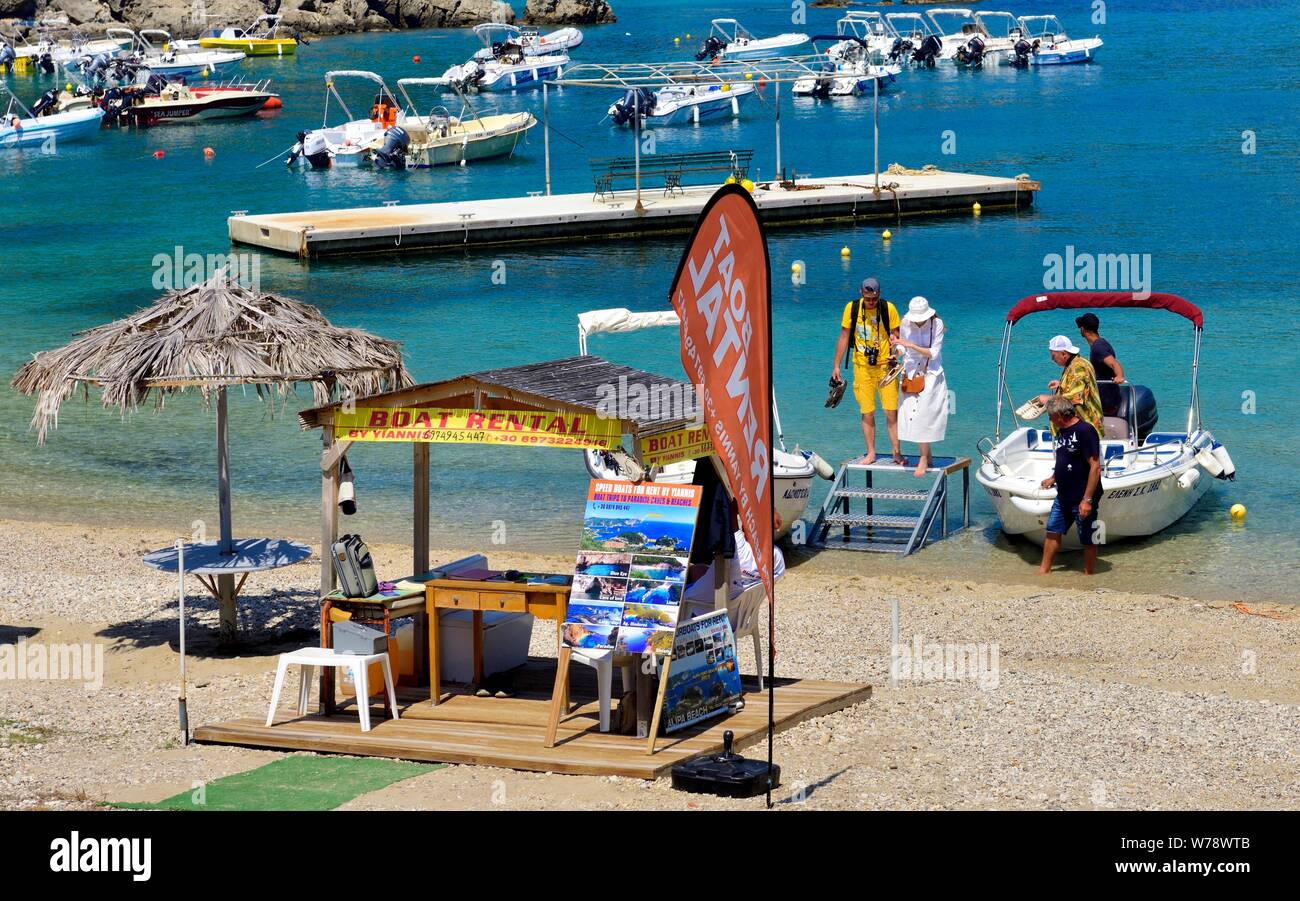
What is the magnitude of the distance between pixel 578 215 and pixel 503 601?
2920cm

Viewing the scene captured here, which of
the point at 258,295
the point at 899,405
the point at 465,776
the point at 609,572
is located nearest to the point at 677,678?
the point at 609,572

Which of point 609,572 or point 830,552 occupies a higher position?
point 609,572

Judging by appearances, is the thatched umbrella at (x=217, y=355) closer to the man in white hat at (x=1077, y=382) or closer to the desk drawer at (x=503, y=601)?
the desk drawer at (x=503, y=601)

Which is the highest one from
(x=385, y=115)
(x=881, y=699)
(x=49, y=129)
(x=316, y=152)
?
(x=385, y=115)

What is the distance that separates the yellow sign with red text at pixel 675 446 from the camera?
956cm

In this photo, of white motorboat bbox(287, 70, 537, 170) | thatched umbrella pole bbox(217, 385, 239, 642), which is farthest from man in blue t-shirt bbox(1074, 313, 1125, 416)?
white motorboat bbox(287, 70, 537, 170)

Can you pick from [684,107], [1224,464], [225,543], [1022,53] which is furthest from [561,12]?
[225,543]

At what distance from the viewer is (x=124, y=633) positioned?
13.4 meters

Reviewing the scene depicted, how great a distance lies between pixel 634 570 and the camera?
9.34 meters

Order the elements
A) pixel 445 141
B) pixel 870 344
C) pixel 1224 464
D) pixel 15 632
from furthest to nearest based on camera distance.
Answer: pixel 445 141 → pixel 1224 464 → pixel 870 344 → pixel 15 632

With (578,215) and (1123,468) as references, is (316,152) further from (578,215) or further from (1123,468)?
(1123,468)

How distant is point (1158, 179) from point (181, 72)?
60.0 m

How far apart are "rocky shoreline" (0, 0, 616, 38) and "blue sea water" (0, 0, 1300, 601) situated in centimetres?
3614
